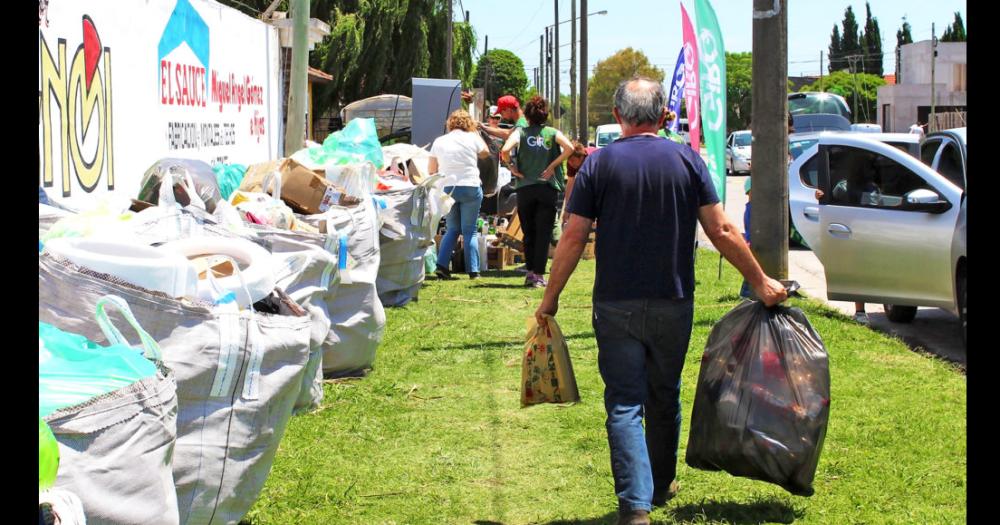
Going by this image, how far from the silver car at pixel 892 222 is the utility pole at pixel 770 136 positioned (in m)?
0.33

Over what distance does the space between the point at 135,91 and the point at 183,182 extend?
6.59 ft

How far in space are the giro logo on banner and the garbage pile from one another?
0.48 metres

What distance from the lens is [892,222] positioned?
29.6 ft

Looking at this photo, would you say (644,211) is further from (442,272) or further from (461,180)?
(442,272)

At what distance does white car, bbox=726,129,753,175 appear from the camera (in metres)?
41.7

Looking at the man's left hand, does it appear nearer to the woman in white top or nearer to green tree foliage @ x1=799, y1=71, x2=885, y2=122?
the woman in white top

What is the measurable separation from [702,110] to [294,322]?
679 cm

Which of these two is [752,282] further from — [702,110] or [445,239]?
[445,239]

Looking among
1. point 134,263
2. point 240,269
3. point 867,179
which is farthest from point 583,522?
point 867,179

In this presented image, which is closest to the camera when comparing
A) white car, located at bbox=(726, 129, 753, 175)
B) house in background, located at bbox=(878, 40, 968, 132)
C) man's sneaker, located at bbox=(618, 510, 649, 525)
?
man's sneaker, located at bbox=(618, 510, 649, 525)

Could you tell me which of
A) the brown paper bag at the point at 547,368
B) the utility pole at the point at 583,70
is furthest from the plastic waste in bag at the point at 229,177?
the utility pole at the point at 583,70

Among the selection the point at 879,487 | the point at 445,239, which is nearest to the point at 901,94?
the point at 445,239

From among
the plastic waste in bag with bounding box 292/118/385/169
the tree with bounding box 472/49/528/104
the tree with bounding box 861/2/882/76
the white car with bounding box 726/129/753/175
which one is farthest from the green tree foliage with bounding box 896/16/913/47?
the plastic waste in bag with bounding box 292/118/385/169

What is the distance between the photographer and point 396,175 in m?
10.5
